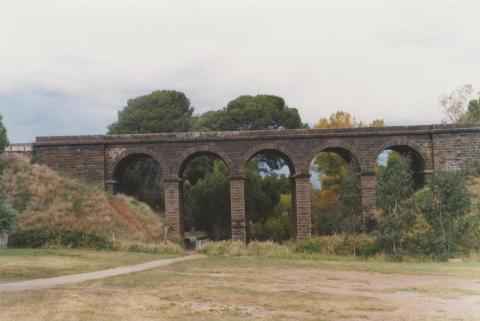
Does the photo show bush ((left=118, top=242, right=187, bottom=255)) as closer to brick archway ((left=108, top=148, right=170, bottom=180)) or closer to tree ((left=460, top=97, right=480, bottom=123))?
brick archway ((left=108, top=148, right=170, bottom=180))

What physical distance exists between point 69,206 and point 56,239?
2542 mm

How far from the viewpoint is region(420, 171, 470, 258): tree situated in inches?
789

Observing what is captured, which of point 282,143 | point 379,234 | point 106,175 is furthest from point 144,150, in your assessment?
point 379,234

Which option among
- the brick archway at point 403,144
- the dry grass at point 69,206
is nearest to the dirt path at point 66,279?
the dry grass at point 69,206

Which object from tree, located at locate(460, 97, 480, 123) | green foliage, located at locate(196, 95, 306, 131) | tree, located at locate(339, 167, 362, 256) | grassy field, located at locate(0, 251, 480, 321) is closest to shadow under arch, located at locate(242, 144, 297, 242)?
green foliage, located at locate(196, 95, 306, 131)

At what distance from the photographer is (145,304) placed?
8.79m

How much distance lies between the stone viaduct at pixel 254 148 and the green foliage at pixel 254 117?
66.7 ft

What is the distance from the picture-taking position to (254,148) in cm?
2816

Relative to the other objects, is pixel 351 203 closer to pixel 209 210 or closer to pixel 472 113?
pixel 209 210

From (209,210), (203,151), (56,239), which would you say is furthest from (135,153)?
(209,210)

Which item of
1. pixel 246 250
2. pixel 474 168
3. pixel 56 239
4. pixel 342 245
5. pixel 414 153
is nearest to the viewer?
pixel 56 239

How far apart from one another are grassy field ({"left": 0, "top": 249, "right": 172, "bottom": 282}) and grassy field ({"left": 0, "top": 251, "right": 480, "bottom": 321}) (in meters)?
0.84

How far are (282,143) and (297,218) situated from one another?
12.8ft

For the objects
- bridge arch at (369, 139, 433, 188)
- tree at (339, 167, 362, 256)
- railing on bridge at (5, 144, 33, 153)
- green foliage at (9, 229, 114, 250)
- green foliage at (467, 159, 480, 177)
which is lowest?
green foliage at (9, 229, 114, 250)
